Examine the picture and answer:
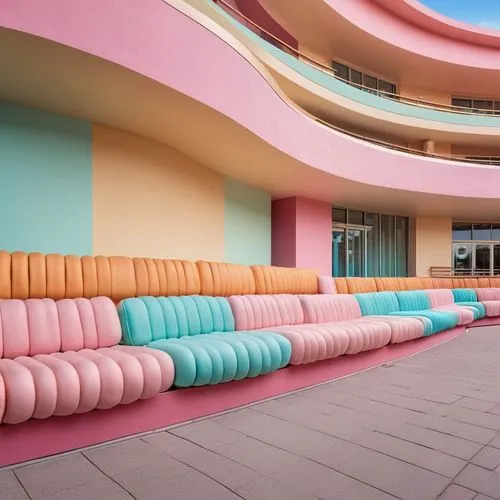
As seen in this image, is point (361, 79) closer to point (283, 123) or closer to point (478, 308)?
point (283, 123)

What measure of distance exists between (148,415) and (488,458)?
233cm

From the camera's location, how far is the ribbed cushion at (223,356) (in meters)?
3.58

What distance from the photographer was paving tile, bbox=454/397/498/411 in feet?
13.7

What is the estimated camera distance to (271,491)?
2.47 m

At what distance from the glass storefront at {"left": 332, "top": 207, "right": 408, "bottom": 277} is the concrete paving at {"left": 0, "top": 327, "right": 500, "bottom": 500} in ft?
35.8

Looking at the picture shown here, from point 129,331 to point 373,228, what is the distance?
13.5 m

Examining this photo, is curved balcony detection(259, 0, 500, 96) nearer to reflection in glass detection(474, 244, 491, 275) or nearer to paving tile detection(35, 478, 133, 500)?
reflection in glass detection(474, 244, 491, 275)

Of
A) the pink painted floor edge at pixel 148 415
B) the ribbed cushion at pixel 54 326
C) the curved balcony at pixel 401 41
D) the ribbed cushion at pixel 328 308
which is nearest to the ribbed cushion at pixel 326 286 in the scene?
the ribbed cushion at pixel 328 308

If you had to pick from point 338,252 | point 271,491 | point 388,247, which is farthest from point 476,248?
point 271,491

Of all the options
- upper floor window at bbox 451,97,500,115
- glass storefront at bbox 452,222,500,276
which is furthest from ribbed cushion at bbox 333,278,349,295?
upper floor window at bbox 451,97,500,115

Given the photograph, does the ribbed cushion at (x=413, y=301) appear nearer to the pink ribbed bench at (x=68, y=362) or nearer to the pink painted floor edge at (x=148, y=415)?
the pink painted floor edge at (x=148, y=415)

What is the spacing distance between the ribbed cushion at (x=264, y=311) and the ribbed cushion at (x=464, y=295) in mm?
7721

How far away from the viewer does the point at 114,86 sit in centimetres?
575

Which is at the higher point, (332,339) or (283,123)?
(283,123)
